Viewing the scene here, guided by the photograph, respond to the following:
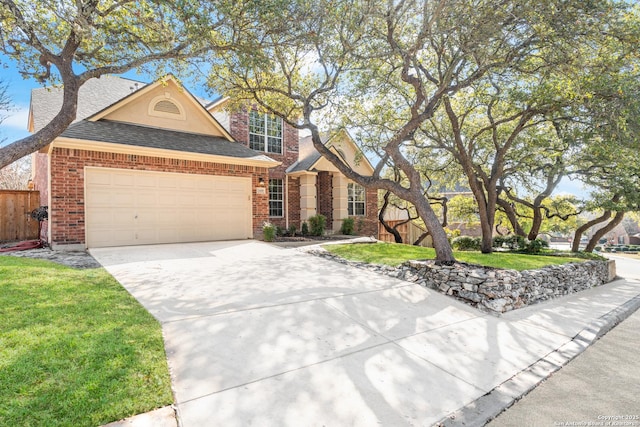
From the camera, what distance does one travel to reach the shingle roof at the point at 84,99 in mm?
10680

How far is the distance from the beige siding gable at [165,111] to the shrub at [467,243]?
12.6m

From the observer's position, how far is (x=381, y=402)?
9.33 ft

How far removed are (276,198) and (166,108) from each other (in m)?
6.02

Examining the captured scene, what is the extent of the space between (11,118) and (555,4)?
1781cm

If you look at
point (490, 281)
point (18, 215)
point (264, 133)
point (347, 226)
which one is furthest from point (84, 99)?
point (490, 281)

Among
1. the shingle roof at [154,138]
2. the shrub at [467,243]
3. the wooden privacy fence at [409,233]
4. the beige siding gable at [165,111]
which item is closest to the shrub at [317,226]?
the shingle roof at [154,138]

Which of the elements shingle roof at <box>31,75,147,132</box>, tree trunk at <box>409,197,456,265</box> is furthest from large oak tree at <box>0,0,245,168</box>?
tree trunk at <box>409,197,456,265</box>

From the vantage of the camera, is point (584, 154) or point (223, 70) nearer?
point (223, 70)

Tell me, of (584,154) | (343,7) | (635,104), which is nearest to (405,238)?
(584,154)

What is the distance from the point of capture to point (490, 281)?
6.19m

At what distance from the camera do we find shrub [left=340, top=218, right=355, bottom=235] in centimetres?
1595

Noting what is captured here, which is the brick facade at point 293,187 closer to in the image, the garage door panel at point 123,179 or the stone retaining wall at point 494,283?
the garage door panel at point 123,179

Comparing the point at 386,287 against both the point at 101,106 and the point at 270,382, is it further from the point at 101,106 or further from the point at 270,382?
the point at 101,106

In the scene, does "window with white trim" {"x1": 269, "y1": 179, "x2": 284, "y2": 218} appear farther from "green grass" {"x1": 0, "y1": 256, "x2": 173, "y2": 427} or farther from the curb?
the curb
